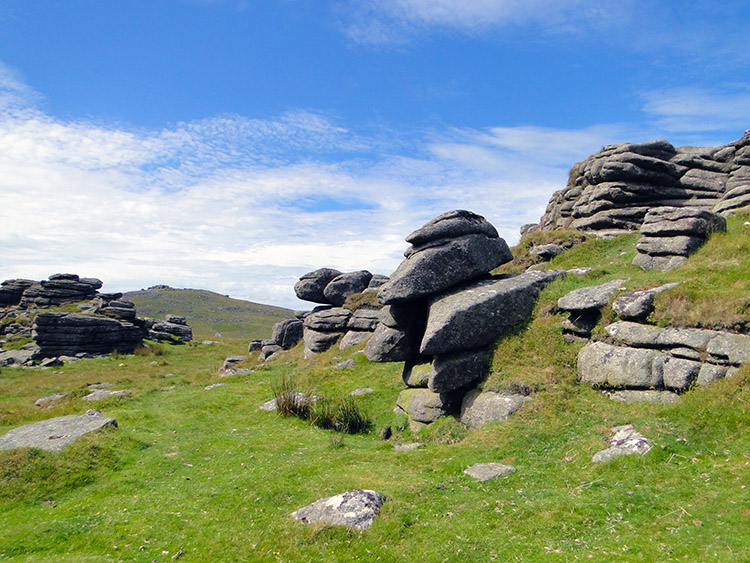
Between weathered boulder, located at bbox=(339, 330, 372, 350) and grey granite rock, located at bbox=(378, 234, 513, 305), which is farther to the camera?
weathered boulder, located at bbox=(339, 330, 372, 350)

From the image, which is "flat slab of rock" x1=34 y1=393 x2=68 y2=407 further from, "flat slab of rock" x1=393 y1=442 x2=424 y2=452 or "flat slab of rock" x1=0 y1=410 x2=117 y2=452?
"flat slab of rock" x1=393 y1=442 x2=424 y2=452

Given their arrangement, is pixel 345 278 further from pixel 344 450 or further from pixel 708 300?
pixel 708 300

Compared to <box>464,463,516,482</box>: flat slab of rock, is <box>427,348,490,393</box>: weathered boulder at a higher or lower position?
higher

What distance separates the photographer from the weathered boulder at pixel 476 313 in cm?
2059

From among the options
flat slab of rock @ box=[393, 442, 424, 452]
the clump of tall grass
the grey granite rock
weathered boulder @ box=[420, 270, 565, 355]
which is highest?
the grey granite rock

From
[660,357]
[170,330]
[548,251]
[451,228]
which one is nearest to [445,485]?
[660,357]

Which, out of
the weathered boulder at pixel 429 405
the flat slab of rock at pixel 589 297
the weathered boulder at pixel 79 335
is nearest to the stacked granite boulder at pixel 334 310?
the weathered boulder at pixel 429 405

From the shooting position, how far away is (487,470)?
47.6 feet

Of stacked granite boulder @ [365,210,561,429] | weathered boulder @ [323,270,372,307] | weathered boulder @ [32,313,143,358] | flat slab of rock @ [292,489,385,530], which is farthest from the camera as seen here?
weathered boulder @ [32,313,143,358]

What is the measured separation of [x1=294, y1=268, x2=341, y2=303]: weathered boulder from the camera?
181ft

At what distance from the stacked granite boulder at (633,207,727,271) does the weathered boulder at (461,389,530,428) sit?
40.4 ft

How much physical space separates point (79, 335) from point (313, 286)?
134 feet

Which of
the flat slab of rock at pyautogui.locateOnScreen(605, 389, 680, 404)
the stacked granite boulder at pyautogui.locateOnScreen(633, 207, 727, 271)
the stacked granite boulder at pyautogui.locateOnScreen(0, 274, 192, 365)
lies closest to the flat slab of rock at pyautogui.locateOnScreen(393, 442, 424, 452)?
the flat slab of rock at pyautogui.locateOnScreen(605, 389, 680, 404)

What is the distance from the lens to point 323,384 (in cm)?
3080
